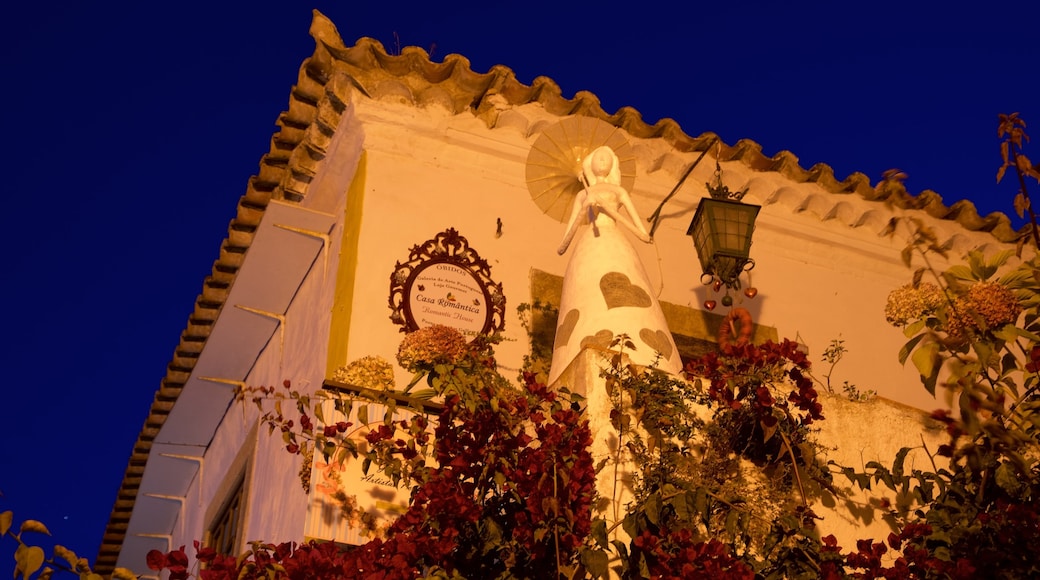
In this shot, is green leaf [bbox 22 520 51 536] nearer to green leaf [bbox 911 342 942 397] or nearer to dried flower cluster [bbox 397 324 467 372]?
dried flower cluster [bbox 397 324 467 372]

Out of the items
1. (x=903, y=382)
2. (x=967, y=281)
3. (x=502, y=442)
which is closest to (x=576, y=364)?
(x=502, y=442)

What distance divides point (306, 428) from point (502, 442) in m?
1.54

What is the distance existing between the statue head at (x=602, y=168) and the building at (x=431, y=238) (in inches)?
45.6

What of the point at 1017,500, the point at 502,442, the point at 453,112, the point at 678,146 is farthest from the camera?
the point at 678,146

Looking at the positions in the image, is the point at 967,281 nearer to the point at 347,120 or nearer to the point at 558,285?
the point at 558,285

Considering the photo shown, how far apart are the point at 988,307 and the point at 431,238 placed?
4212mm

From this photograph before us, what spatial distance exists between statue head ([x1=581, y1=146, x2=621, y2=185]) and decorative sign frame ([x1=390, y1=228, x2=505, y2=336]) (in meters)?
1.16

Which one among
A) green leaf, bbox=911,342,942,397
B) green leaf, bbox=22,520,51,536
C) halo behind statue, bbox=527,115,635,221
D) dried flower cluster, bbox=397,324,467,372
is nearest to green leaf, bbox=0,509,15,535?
green leaf, bbox=22,520,51,536

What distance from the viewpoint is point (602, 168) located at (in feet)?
26.5

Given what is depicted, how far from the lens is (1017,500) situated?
5.48 meters

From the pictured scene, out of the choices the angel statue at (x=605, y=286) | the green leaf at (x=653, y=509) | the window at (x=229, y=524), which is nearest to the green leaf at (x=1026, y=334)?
the green leaf at (x=653, y=509)

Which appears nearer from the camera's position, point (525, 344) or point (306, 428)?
point (306, 428)

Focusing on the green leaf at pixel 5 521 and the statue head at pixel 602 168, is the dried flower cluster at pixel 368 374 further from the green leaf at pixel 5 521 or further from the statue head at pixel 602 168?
the green leaf at pixel 5 521

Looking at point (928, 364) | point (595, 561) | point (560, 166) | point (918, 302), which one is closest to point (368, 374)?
point (560, 166)
